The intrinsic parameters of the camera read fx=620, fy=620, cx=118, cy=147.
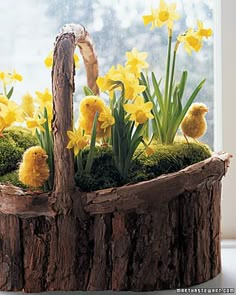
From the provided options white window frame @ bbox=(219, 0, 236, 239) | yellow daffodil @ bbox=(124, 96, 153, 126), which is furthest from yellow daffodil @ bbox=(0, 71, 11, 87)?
white window frame @ bbox=(219, 0, 236, 239)

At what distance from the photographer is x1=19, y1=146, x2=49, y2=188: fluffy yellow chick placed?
891mm

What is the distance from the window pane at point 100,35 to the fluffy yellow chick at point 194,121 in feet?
1.09

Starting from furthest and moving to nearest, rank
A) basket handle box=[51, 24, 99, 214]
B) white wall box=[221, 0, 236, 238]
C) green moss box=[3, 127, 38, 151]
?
white wall box=[221, 0, 236, 238], green moss box=[3, 127, 38, 151], basket handle box=[51, 24, 99, 214]

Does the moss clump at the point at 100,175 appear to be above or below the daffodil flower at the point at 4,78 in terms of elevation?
below

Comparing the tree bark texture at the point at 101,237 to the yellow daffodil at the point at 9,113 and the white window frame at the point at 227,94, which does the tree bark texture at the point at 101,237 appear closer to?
the yellow daffodil at the point at 9,113

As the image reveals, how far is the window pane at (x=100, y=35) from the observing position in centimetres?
131

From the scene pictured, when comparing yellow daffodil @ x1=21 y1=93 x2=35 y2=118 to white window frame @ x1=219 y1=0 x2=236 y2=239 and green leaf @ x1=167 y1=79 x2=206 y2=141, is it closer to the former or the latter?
green leaf @ x1=167 y1=79 x2=206 y2=141

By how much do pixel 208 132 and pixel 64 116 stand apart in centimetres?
51

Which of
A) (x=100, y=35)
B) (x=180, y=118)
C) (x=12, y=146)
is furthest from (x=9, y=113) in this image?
(x=100, y=35)

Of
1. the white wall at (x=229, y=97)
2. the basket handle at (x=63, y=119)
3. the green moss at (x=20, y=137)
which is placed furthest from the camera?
the white wall at (x=229, y=97)

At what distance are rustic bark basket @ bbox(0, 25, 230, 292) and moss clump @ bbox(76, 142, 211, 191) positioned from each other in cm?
2

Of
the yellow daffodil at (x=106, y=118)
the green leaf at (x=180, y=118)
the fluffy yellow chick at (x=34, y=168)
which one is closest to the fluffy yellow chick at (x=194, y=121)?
the green leaf at (x=180, y=118)

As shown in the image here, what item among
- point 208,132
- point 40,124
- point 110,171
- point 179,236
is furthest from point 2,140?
point 208,132

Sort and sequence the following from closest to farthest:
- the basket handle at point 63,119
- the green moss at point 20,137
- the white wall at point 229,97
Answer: the basket handle at point 63,119
the green moss at point 20,137
the white wall at point 229,97
